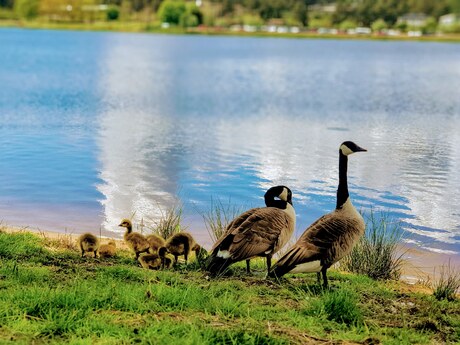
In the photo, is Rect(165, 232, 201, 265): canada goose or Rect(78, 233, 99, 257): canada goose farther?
Rect(78, 233, 99, 257): canada goose

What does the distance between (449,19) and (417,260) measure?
189 meters

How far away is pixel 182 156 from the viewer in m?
20.8

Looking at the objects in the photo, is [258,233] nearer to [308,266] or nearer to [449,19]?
[308,266]

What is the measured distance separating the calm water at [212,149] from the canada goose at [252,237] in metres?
4.56

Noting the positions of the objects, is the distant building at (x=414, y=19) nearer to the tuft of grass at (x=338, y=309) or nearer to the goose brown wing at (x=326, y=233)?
the goose brown wing at (x=326, y=233)

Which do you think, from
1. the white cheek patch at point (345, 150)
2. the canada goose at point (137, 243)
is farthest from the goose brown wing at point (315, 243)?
the canada goose at point (137, 243)

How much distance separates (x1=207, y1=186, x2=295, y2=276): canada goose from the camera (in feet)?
24.2

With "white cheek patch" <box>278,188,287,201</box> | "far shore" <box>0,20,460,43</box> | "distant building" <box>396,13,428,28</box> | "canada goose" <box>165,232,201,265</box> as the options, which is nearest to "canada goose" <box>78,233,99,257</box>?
"canada goose" <box>165,232,201,265</box>

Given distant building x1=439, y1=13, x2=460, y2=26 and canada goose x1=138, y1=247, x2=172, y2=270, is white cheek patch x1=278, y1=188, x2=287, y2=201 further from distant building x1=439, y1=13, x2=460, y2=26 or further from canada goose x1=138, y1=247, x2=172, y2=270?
distant building x1=439, y1=13, x2=460, y2=26

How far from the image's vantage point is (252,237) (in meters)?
7.43

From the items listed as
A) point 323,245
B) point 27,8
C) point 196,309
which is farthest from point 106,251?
point 27,8

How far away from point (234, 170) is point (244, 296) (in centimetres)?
1145

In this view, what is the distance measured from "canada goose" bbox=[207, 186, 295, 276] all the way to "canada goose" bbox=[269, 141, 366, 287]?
0.95ft

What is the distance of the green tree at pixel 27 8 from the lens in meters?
191
